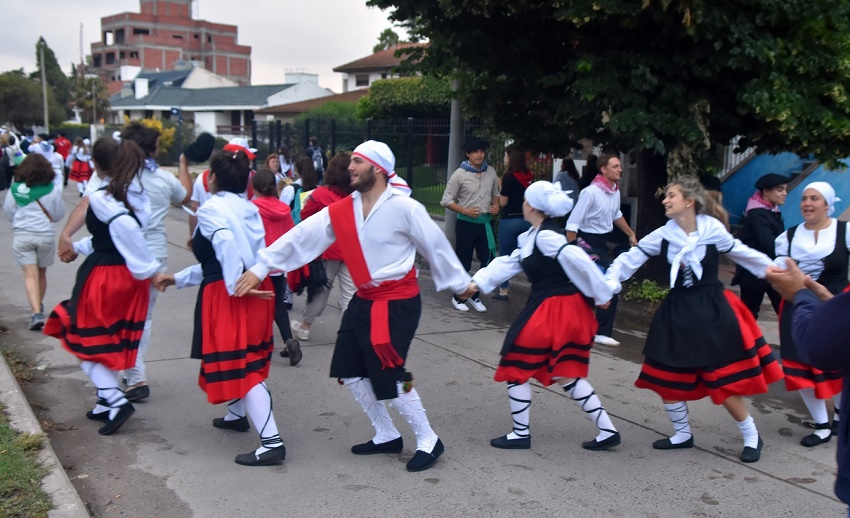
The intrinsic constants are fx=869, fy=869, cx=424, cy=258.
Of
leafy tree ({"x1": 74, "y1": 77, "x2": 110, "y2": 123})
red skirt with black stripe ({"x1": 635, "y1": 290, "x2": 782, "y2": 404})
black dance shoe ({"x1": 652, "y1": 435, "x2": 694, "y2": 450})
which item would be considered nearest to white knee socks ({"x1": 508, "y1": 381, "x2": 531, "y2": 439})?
red skirt with black stripe ({"x1": 635, "y1": 290, "x2": 782, "y2": 404})

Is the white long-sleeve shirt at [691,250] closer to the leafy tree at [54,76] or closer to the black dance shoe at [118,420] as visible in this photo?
the black dance shoe at [118,420]

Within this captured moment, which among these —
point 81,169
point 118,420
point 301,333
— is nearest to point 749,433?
point 118,420

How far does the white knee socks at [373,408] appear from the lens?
4938 mm

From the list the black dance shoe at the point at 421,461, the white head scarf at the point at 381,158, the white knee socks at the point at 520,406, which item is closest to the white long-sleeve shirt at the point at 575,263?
the white knee socks at the point at 520,406

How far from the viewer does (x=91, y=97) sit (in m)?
70.1

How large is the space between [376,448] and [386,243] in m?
1.28

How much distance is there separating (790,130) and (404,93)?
79.0 feet

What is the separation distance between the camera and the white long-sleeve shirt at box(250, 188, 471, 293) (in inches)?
187

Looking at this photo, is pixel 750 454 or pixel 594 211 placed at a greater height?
pixel 594 211

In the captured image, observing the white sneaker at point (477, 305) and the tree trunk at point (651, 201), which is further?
the tree trunk at point (651, 201)

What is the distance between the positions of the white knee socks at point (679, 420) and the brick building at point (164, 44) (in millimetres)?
98144

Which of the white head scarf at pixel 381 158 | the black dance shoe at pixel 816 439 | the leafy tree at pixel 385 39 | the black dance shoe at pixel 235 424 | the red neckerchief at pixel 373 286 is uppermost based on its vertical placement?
the leafy tree at pixel 385 39

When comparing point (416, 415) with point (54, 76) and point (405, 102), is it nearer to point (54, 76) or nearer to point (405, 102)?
point (405, 102)

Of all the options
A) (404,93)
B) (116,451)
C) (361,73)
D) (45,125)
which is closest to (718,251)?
(116,451)
